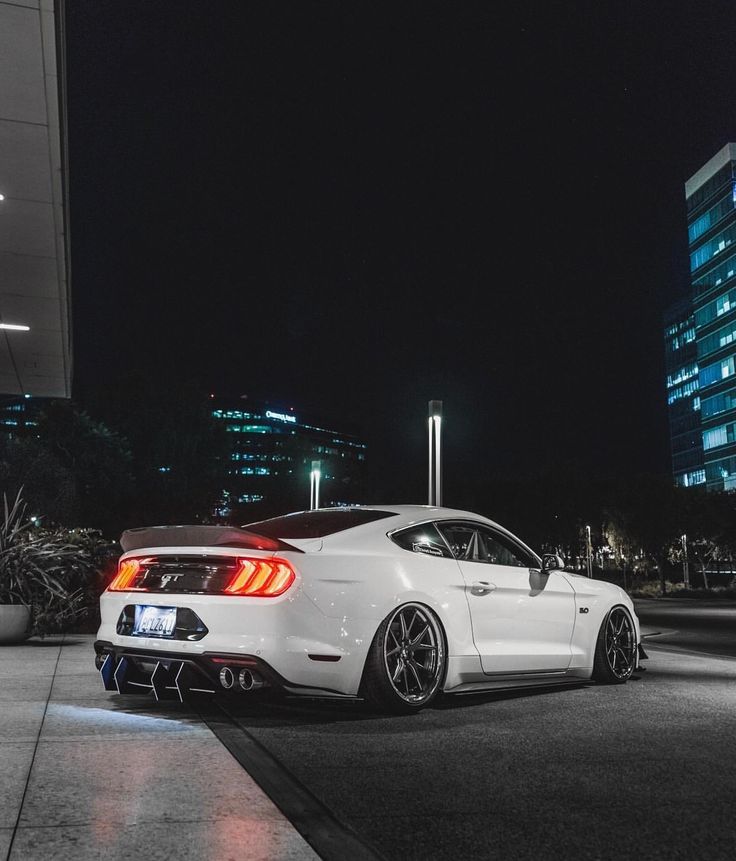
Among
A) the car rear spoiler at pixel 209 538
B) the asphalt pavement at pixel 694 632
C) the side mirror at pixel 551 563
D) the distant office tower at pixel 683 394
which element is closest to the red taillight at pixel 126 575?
the car rear spoiler at pixel 209 538

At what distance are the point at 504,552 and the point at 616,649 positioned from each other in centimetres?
148

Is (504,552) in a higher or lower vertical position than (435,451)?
lower

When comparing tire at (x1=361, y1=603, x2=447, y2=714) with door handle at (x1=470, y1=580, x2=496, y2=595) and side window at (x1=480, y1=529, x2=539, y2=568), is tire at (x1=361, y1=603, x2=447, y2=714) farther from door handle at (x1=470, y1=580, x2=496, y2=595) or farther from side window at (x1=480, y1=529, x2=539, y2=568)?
side window at (x1=480, y1=529, x2=539, y2=568)

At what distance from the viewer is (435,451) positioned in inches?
652

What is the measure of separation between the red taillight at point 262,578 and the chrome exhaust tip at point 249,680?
17.9 inches

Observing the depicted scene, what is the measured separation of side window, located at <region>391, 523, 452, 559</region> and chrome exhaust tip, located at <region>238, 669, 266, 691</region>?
4.57ft

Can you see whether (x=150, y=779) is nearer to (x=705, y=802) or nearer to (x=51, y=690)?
(x=705, y=802)

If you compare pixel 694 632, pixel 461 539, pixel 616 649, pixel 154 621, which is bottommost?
pixel 694 632

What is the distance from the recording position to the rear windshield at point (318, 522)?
655 centimetres

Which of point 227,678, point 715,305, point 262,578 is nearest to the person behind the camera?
point 227,678

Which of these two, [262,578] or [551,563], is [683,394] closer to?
[551,563]

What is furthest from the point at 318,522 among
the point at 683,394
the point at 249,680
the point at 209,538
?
the point at 683,394

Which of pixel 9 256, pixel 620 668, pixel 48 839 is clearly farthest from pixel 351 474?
pixel 48 839

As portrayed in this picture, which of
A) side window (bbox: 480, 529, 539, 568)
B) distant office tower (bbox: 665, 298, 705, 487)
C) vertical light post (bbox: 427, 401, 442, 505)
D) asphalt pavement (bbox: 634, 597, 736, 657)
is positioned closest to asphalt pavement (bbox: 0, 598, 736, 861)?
side window (bbox: 480, 529, 539, 568)
